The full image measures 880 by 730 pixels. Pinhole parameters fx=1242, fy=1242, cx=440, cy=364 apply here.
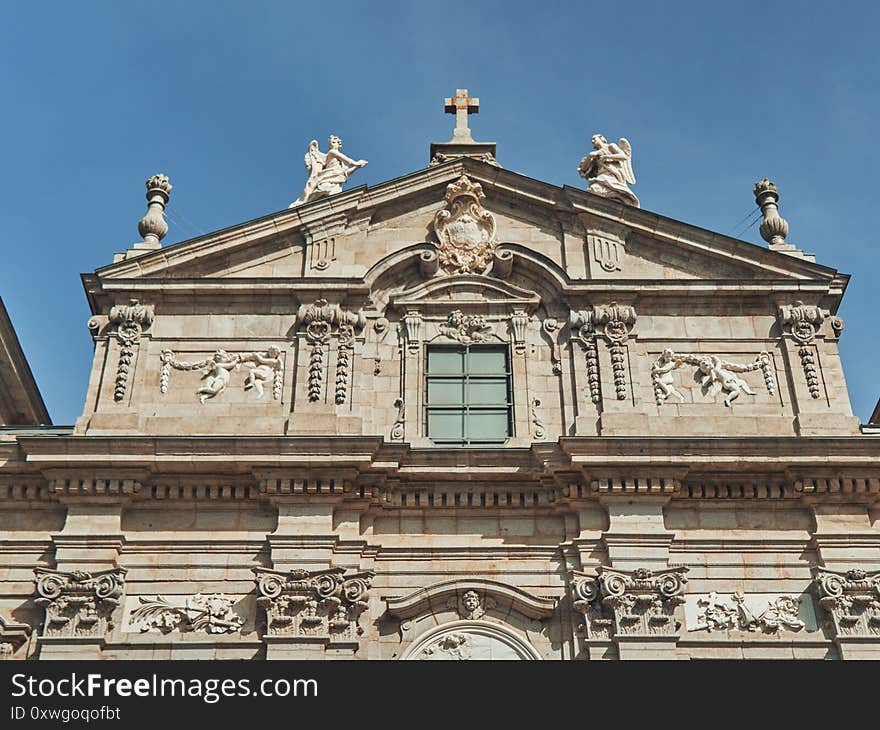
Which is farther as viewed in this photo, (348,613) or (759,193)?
(759,193)

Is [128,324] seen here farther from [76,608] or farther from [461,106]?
[461,106]

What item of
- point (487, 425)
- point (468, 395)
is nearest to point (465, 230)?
point (468, 395)

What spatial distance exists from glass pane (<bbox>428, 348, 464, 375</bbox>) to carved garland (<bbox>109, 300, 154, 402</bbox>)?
169 inches

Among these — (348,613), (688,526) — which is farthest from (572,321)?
(348,613)

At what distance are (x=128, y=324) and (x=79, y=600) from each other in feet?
15.1

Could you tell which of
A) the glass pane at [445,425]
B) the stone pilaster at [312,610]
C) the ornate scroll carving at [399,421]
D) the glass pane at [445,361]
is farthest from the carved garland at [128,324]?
the glass pane at [445,425]

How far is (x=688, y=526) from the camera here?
16.8 m

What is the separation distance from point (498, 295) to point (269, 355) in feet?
12.1

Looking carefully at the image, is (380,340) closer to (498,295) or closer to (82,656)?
(498,295)

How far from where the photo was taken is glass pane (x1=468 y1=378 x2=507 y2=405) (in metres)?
18.4

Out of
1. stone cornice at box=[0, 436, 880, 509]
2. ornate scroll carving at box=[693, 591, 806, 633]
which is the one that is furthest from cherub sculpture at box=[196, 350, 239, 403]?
ornate scroll carving at box=[693, 591, 806, 633]

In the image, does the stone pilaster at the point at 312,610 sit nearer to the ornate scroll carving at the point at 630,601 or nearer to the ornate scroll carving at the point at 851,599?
the ornate scroll carving at the point at 630,601

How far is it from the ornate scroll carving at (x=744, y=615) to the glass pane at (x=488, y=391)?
423 cm

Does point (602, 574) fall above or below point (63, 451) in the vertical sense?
below
